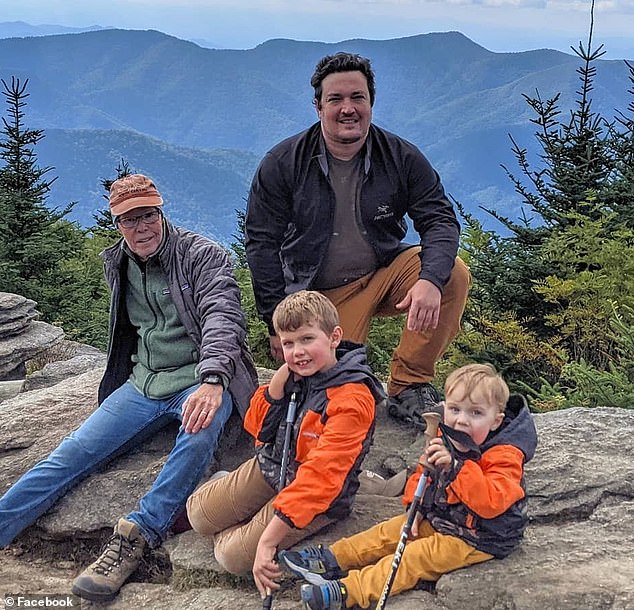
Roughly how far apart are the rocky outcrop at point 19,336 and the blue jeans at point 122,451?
5.36m

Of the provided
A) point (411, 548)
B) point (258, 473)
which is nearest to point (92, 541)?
point (258, 473)

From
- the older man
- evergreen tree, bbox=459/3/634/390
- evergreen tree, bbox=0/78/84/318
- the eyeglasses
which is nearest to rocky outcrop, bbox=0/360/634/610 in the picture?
the older man

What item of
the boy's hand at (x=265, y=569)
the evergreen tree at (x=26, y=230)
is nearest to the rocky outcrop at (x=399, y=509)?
the boy's hand at (x=265, y=569)

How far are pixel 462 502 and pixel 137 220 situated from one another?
2.38 metres

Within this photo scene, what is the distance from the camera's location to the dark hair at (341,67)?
4.49m

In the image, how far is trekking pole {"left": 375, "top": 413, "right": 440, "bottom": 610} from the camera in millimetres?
3076

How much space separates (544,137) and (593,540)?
22.6 feet

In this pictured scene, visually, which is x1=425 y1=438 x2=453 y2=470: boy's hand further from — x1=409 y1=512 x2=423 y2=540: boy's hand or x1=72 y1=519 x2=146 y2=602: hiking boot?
x1=72 y1=519 x2=146 y2=602: hiking boot

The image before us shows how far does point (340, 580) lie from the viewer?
10.5ft

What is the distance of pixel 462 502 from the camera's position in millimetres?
3145

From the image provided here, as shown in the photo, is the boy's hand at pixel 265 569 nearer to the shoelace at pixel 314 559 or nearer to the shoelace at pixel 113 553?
the shoelace at pixel 314 559

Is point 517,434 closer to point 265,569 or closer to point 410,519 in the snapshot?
point 410,519

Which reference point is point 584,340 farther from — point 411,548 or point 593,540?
point 411,548

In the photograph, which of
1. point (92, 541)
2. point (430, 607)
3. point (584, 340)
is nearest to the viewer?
point (430, 607)
